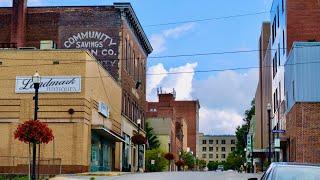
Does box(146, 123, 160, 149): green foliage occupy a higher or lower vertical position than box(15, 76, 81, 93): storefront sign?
lower

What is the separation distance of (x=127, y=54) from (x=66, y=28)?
7.09m

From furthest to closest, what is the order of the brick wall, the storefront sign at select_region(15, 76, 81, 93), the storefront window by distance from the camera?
the storefront window
the storefront sign at select_region(15, 76, 81, 93)
the brick wall

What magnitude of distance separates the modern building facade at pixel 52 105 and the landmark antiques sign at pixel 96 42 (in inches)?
519

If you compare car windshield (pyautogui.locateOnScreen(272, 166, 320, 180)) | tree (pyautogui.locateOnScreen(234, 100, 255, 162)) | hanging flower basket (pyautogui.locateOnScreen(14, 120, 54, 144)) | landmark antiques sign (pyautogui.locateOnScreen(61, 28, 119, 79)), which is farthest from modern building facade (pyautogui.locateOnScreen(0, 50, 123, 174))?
tree (pyautogui.locateOnScreen(234, 100, 255, 162))

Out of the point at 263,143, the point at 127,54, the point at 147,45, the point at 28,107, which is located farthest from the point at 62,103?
the point at 263,143

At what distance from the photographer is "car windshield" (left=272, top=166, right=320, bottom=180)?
11.4 metres

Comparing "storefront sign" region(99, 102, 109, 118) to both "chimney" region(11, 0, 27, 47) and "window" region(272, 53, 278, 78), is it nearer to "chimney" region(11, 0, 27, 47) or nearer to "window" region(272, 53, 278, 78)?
"chimney" region(11, 0, 27, 47)

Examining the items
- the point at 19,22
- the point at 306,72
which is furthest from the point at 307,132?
the point at 19,22

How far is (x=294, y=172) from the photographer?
11703mm

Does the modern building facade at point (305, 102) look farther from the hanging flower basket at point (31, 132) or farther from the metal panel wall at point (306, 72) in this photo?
the hanging flower basket at point (31, 132)

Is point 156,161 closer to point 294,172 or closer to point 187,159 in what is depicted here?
point 187,159

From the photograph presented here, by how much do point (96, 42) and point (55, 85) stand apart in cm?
1589

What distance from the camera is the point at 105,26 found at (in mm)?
60500

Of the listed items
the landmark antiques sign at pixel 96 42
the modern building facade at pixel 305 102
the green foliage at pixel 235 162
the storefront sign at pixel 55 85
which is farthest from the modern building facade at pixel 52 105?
the green foliage at pixel 235 162
